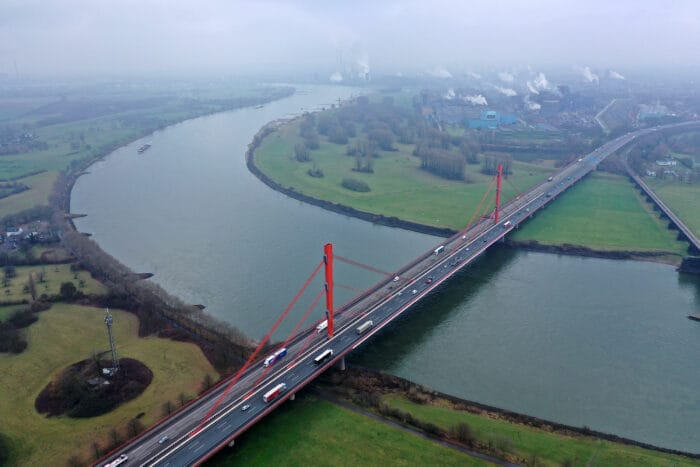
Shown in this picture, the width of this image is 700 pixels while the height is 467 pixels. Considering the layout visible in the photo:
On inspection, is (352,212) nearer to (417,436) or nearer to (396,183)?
(396,183)

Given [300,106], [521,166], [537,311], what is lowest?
[537,311]

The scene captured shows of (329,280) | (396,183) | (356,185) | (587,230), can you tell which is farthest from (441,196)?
(329,280)

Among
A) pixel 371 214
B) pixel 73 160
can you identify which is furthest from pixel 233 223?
pixel 73 160

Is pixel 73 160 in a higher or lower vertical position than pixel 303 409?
higher

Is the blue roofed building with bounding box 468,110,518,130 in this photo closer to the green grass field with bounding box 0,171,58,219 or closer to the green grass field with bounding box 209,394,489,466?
the green grass field with bounding box 0,171,58,219

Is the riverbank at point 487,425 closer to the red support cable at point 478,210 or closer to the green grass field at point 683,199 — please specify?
the red support cable at point 478,210

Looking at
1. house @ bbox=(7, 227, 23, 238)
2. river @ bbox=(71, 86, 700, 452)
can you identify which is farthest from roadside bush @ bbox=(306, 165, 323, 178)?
house @ bbox=(7, 227, 23, 238)

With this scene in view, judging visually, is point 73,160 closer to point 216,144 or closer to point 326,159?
point 216,144
